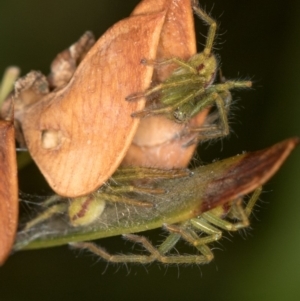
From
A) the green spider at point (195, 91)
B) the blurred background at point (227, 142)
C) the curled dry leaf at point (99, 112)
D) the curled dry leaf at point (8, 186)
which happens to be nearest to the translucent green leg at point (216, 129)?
the green spider at point (195, 91)

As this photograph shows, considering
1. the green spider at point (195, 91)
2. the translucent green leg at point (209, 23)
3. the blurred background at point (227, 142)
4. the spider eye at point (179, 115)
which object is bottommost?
the blurred background at point (227, 142)

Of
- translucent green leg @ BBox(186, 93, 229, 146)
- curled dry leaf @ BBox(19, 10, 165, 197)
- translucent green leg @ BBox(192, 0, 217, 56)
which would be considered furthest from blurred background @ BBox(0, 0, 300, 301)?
curled dry leaf @ BBox(19, 10, 165, 197)

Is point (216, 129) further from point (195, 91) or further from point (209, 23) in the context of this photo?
point (209, 23)

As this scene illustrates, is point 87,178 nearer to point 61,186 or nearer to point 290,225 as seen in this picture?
point 61,186

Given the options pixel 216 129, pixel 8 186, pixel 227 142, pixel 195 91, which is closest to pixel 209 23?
pixel 195 91

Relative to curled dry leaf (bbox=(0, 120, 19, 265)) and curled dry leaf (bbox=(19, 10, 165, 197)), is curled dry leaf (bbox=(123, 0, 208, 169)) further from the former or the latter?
curled dry leaf (bbox=(0, 120, 19, 265))

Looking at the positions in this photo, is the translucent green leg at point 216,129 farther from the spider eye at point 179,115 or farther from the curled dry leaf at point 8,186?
the curled dry leaf at point 8,186
